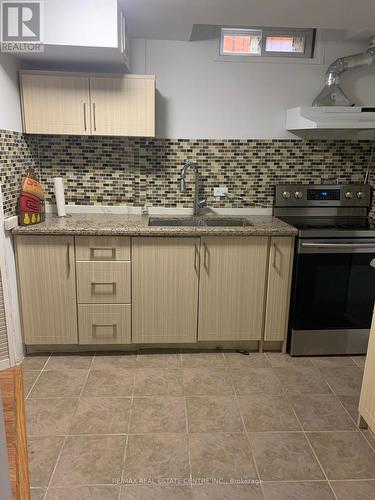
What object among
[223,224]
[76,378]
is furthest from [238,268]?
[76,378]

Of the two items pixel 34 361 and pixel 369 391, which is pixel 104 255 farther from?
pixel 369 391

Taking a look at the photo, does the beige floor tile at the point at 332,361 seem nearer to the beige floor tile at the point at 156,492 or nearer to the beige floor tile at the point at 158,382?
the beige floor tile at the point at 158,382

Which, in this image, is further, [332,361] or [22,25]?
Answer: [332,361]

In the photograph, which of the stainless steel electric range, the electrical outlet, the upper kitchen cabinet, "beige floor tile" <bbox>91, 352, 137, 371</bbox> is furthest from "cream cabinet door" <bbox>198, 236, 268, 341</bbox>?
the upper kitchen cabinet

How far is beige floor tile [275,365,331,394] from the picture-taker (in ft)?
7.61

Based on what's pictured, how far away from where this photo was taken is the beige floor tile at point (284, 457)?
171 centimetres

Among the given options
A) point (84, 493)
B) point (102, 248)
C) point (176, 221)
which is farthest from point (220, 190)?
point (84, 493)

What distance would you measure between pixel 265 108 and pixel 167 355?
6.35 feet

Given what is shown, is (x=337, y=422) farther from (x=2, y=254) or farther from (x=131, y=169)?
(x=131, y=169)

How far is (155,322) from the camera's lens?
103 inches

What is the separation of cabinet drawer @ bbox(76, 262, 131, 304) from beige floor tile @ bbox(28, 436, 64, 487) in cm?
89

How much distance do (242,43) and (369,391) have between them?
7.97 feet

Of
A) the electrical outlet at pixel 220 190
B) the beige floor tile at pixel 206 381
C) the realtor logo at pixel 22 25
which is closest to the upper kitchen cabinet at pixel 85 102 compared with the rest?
the realtor logo at pixel 22 25

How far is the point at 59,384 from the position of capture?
7.61 ft
